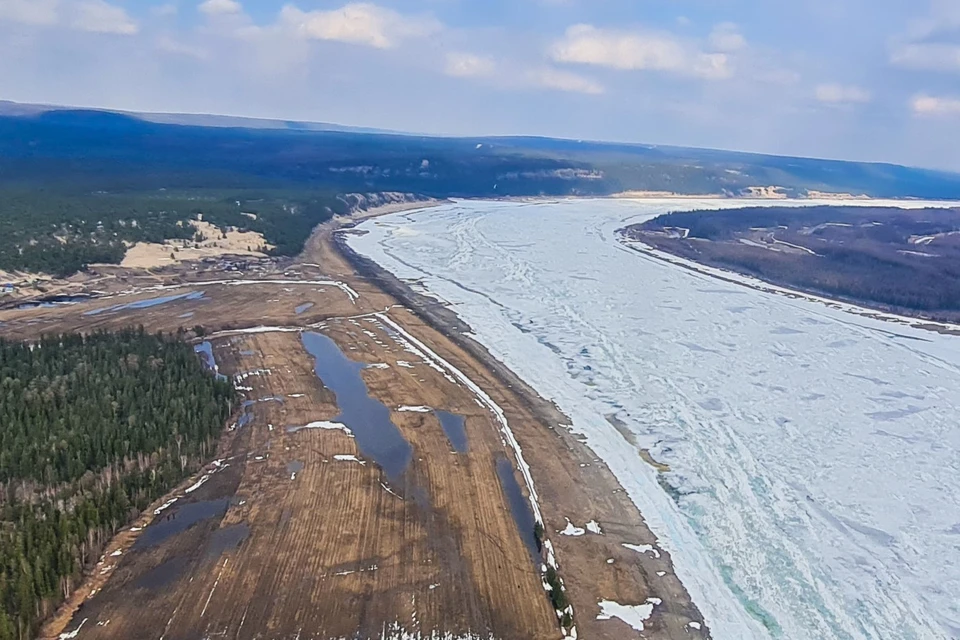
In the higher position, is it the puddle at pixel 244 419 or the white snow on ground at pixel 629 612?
the puddle at pixel 244 419

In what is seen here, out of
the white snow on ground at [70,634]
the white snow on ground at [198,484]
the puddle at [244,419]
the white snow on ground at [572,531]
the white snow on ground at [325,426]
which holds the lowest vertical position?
the white snow on ground at [70,634]

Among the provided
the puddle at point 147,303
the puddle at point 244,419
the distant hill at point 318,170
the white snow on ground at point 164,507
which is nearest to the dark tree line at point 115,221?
the puddle at point 147,303

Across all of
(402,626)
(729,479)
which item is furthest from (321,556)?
(729,479)

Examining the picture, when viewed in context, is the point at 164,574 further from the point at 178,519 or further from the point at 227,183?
the point at 227,183

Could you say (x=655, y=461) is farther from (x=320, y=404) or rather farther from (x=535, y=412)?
(x=320, y=404)

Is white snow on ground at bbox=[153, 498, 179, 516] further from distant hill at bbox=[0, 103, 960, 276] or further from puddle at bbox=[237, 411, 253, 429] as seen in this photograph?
distant hill at bbox=[0, 103, 960, 276]

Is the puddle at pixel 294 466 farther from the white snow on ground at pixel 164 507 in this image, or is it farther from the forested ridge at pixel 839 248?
the forested ridge at pixel 839 248
